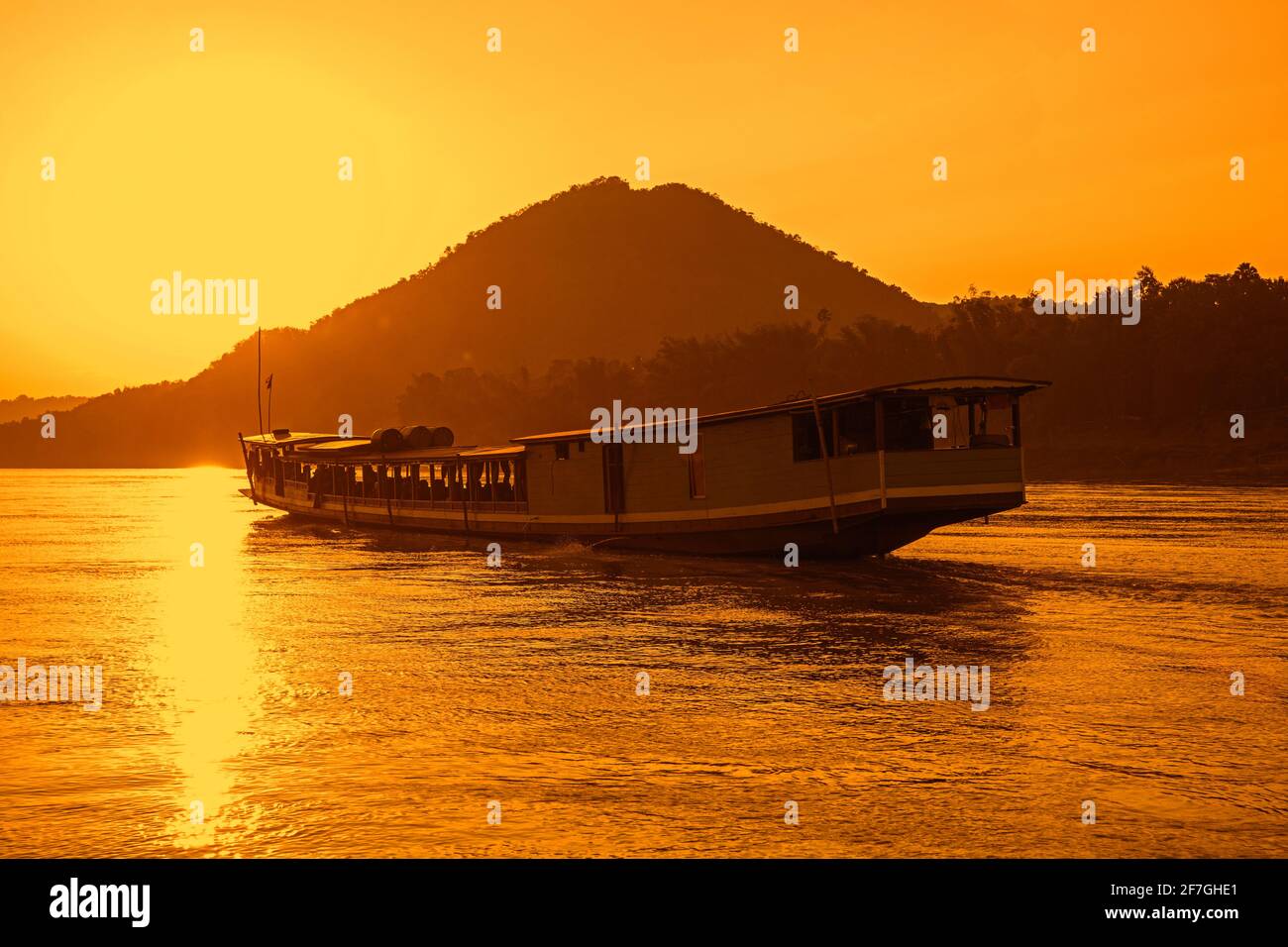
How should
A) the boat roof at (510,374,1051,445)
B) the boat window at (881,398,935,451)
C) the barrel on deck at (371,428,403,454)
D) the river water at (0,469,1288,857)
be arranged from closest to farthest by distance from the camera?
the river water at (0,469,1288,857) → the boat roof at (510,374,1051,445) → the boat window at (881,398,935,451) → the barrel on deck at (371,428,403,454)

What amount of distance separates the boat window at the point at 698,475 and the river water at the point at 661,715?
2.31 m

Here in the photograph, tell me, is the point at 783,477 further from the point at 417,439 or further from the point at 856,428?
the point at 417,439

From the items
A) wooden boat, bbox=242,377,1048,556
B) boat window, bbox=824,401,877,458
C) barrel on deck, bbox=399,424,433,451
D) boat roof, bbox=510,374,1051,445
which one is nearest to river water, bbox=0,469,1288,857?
wooden boat, bbox=242,377,1048,556

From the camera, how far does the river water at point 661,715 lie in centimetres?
1052

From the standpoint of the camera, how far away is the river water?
10.5 m

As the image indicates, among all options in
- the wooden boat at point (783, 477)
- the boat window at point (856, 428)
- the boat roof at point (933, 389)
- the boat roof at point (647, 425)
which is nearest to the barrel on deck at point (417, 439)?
the boat roof at point (647, 425)

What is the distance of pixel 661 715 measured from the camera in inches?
612

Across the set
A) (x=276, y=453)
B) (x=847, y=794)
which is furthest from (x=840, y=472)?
(x=276, y=453)

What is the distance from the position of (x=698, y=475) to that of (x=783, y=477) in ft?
11.1

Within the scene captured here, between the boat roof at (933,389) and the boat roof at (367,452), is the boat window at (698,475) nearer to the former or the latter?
the boat roof at (933,389)

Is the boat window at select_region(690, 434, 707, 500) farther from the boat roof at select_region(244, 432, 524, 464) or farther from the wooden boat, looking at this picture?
the boat roof at select_region(244, 432, 524, 464)

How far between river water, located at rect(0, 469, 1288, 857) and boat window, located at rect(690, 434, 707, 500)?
2310mm
